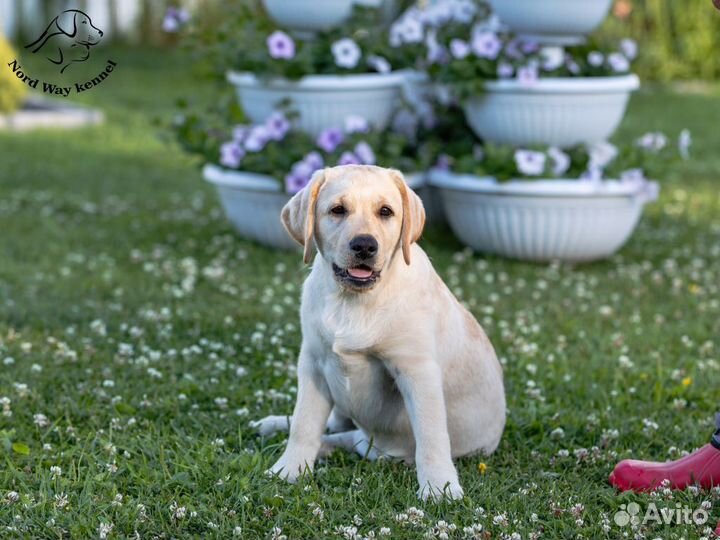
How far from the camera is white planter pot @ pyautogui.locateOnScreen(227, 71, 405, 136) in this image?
24.1 feet

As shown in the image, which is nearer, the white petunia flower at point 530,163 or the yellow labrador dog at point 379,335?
the yellow labrador dog at point 379,335

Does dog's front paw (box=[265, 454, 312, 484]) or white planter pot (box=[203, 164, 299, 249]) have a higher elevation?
dog's front paw (box=[265, 454, 312, 484])

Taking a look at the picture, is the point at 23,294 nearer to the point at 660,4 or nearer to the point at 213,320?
the point at 213,320

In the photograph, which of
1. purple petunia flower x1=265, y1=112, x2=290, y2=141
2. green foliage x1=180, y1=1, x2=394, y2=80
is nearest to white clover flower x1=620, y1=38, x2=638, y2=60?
green foliage x1=180, y1=1, x2=394, y2=80

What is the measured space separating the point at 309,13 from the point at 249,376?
3585 millimetres

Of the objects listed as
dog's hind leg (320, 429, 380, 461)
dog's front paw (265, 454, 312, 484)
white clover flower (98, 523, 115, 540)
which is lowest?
dog's hind leg (320, 429, 380, 461)

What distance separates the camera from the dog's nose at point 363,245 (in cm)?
341

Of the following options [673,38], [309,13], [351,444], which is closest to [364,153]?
[309,13]

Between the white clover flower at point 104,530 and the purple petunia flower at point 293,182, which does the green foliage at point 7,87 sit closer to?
the purple petunia flower at point 293,182

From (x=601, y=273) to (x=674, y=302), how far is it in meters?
0.85

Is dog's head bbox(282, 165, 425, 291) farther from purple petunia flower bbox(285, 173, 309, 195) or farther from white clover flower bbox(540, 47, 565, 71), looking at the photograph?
white clover flower bbox(540, 47, 565, 71)

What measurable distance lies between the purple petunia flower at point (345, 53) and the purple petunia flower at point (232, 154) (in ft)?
3.04

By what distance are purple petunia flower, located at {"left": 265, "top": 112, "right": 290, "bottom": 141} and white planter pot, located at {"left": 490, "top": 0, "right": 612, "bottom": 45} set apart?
5.51 ft

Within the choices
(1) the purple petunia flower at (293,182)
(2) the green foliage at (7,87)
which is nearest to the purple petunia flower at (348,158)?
(1) the purple petunia flower at (293,182)
